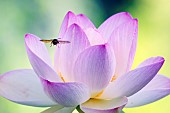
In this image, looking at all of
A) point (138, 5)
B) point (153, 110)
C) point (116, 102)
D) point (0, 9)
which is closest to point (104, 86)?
point (116, 102)

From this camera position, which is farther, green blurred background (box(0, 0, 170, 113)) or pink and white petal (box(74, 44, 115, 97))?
green blurred background (box(0, 0, 170, 113))

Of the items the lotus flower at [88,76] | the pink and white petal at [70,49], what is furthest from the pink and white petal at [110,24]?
the pink and white petal at [70,49]

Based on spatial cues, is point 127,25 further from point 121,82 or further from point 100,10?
point 100,10

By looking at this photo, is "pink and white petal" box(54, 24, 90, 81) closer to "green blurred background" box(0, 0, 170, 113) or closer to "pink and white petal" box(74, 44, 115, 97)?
"pink and white petal" box(74, 44, 115, 97)

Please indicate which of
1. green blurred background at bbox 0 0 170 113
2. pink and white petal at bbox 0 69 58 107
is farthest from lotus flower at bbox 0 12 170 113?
green blurred background at bbox 0 0 170 113

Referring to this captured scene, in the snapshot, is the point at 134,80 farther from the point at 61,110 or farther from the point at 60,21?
the point at 60,21

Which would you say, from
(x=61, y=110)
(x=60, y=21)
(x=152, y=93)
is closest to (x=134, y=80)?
(x=152, y=93)
